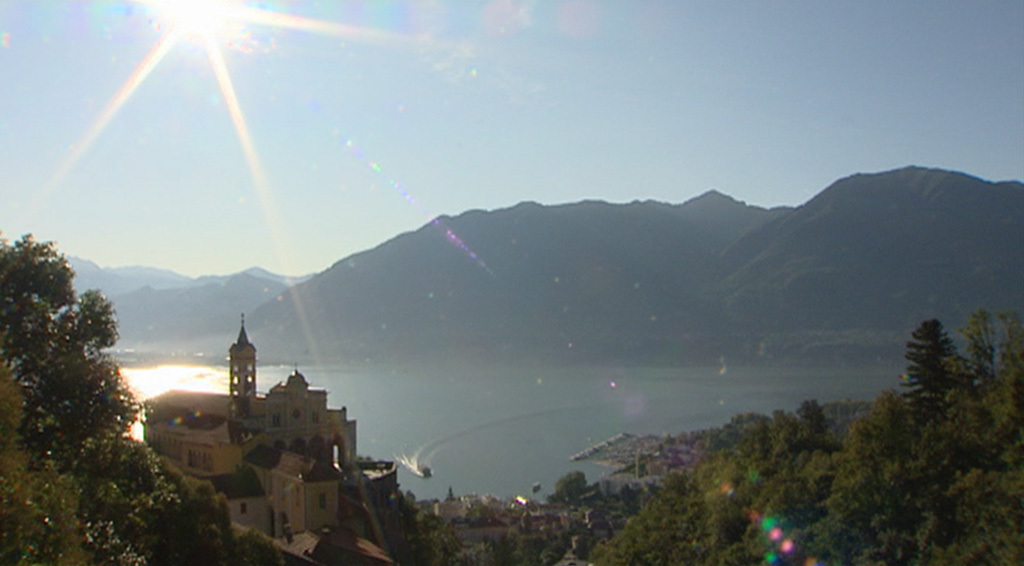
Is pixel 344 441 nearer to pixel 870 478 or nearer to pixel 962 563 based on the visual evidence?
pixel 870 478

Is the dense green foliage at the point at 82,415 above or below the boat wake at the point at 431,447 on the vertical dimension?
above

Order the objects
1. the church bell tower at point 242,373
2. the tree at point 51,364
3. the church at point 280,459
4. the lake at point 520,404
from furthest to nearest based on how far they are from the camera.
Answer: the lake at point 520,404 < the church bell tower at point 242,373 < the church at point 280,459 < the tree at point 51,364

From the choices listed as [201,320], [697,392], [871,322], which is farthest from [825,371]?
[201,320]

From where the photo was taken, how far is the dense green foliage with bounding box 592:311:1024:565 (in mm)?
10203

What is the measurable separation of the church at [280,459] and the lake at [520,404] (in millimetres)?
18126

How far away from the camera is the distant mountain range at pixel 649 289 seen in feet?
432

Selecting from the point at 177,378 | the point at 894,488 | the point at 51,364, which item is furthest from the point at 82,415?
the point at 177,378

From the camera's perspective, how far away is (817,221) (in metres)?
168

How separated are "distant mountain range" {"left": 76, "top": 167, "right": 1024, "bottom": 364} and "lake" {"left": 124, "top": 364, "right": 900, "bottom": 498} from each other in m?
25.9

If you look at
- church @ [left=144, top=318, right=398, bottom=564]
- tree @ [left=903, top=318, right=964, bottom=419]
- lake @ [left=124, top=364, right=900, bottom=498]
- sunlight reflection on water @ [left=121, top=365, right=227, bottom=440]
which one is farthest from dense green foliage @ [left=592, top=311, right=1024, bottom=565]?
sunlight reflection on water @ [left=121, top=365, right=227, bottom=440]

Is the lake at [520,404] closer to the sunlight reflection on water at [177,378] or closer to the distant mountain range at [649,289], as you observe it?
the sunlight reflection on water at [177,378]

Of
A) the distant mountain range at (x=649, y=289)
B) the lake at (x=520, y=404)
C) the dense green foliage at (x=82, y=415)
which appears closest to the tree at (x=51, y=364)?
the dense green foliage at (x=82, y=415)

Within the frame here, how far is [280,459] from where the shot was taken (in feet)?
51.6

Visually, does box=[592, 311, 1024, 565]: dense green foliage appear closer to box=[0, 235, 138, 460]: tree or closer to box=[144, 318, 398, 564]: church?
box=[144, 318, 398, 564]: church
